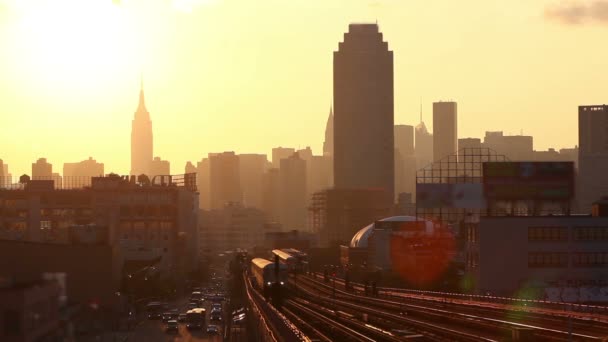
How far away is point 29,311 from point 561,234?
75376 mm

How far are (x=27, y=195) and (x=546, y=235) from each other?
92.7m

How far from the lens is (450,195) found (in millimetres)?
107688

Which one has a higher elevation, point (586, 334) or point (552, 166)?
point (552, 166)

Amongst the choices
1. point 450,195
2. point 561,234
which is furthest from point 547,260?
point 450,195

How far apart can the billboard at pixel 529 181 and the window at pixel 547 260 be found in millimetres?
15800

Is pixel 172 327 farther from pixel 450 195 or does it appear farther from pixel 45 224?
pixel 45 224

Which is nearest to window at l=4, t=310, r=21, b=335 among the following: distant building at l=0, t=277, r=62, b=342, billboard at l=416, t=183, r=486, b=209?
distant building at l=0, t=277, r=62, b=342

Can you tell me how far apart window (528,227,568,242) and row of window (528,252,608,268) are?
1084 millimetres

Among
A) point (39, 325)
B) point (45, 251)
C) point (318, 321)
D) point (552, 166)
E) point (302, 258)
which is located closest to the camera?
point (39, 325)

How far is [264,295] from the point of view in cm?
8838

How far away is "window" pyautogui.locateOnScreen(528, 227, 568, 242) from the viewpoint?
81875 mm

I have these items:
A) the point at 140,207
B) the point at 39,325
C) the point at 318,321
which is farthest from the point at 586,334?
the point at 140,207

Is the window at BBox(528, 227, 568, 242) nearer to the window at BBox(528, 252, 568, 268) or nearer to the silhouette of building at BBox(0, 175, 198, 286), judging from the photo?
the window at BBox(528, 252, 568, 268)

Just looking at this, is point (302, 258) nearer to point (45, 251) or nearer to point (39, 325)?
point (45, 251)
